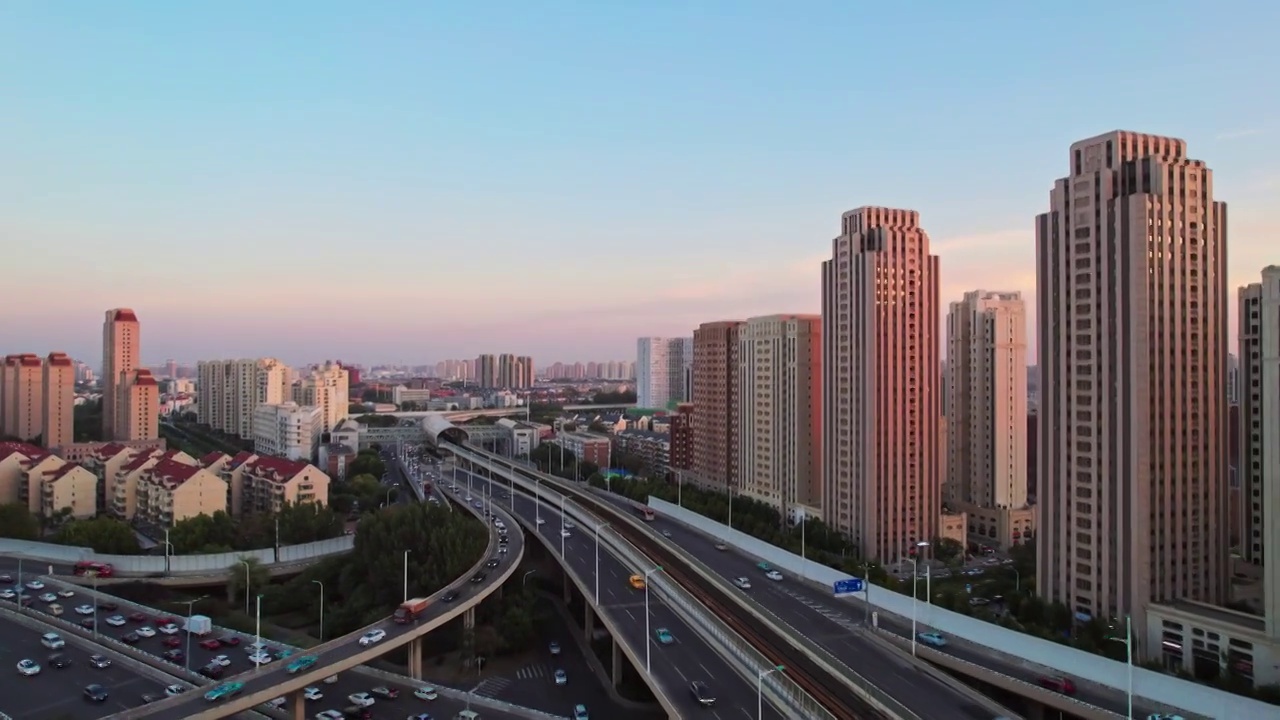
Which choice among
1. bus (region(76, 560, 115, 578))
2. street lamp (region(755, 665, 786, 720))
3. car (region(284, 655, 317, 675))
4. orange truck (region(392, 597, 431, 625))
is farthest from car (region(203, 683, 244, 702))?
bus (region(76, 560, 115, 578))

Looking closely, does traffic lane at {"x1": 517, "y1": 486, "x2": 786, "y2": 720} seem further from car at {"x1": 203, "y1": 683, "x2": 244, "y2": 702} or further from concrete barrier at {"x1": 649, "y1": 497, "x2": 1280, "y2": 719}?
car at {"x1": 203, "y1": 683, "x2": 244, "y2": 702}

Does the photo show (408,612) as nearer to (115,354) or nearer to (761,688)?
(761,688)

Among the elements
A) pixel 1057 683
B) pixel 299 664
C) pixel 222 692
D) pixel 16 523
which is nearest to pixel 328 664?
pixel 299 664

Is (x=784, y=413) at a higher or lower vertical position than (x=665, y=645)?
higher

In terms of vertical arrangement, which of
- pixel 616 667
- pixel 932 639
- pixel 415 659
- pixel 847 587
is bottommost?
pixel 616 667

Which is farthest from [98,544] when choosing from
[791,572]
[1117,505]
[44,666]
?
[1117,505]

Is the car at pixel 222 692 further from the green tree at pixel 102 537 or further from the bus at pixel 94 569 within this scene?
the green tree at pixel 102 537

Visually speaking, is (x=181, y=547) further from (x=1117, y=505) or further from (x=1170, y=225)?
(x=1170, y=225)
